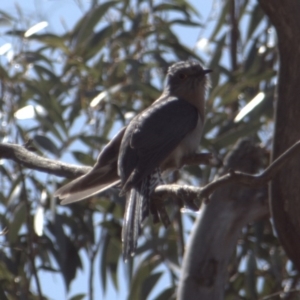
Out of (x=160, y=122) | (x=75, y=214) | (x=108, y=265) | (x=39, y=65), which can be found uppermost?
(x=39, y=65)

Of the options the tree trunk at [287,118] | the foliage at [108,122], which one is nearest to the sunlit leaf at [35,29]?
the foliage at [108,122]

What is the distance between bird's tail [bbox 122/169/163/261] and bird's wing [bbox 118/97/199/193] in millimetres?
45

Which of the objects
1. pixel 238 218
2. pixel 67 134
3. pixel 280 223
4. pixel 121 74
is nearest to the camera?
pixel 280 223

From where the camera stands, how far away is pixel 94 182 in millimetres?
3379

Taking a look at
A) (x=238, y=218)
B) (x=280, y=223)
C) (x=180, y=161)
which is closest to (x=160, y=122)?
(x=180, y=161)

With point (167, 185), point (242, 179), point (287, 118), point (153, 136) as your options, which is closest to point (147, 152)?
point (153, 136)

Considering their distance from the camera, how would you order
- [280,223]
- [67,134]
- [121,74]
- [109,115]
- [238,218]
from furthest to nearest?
[121,74], [109,115], [67,134], [238,218], [280,223]

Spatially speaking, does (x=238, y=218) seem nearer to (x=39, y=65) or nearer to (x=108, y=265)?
(x=108, y=265)

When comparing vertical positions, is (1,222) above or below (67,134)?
below

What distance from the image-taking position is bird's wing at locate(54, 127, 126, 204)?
333 centimetres

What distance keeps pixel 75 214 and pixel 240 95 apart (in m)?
1.31

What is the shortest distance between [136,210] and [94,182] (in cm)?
32

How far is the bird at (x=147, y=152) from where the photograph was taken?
3.21 m

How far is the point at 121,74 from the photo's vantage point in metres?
4.91
